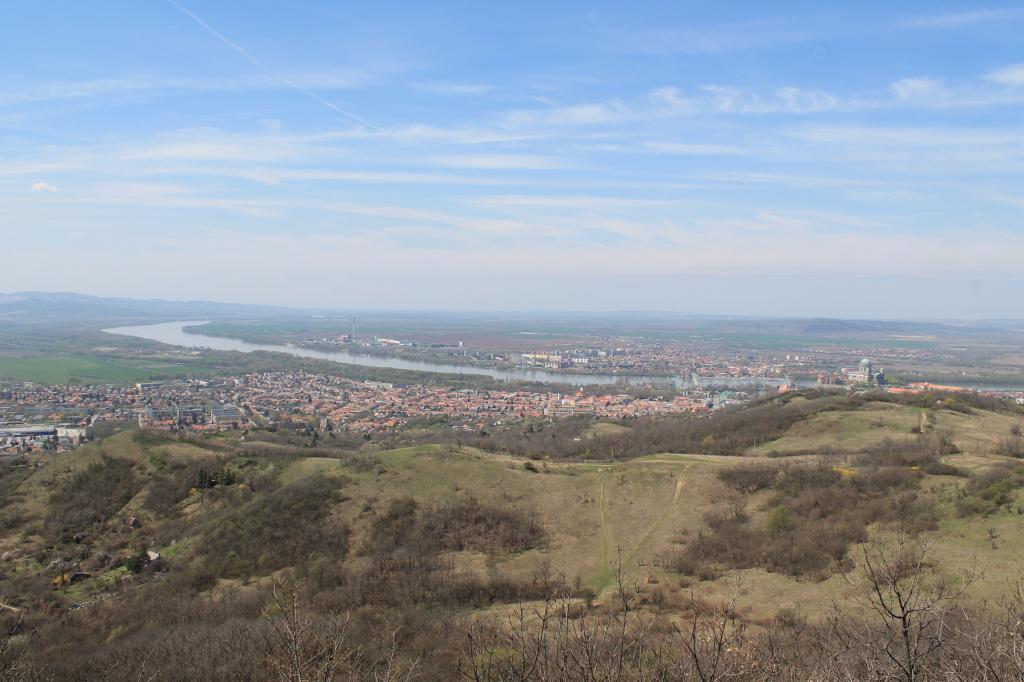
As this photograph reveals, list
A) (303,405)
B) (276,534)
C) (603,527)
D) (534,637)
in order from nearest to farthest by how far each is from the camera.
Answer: (534,637) → (603,527) → (276,534) → (303,405)

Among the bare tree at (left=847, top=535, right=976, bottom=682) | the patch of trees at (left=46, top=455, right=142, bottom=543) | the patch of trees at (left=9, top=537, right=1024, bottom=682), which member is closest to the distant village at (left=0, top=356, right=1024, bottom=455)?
the patch of trees at (left=46, top=455, right=142, bottom=543)

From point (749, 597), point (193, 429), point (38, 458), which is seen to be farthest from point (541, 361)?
point (749, 597)

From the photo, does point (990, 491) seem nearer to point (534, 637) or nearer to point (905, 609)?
point (905, 609)

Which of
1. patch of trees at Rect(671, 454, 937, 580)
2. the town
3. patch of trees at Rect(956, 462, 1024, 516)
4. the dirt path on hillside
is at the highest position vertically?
patch of trees at Rect(956, 462, 1024, 516)

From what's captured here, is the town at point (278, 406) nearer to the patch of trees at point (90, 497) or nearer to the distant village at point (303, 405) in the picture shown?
the distant village at point (303, 405)

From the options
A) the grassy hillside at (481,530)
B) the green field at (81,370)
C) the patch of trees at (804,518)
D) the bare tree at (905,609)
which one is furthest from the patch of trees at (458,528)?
the green field at (81,370)

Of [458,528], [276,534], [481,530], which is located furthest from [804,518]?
[276,534]

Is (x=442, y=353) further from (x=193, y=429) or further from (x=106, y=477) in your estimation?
(x=106, y=477)

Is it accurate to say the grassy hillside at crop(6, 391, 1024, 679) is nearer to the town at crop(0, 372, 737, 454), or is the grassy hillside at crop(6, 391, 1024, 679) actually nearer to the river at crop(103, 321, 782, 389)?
the town at crop(0, 372, 737, 454)

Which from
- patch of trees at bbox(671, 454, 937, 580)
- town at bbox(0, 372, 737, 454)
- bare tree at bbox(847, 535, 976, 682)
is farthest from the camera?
town at bbox(0, 372, 737, 454)
